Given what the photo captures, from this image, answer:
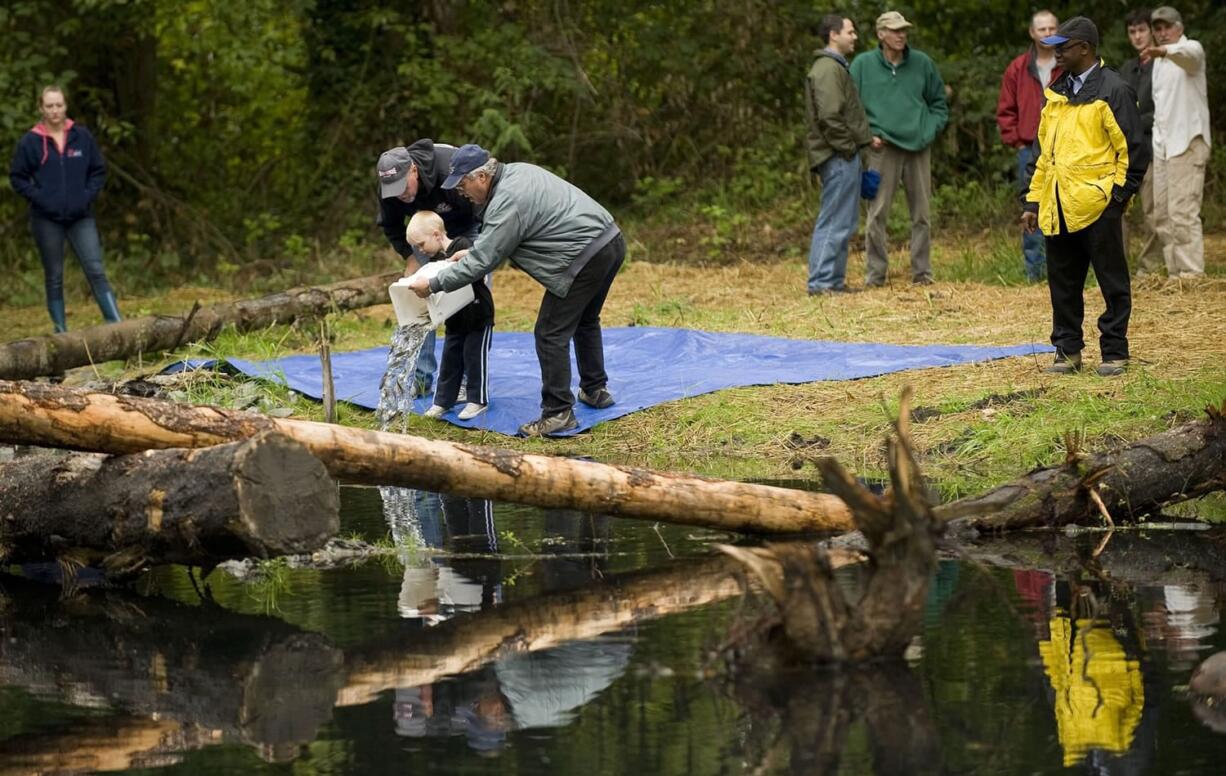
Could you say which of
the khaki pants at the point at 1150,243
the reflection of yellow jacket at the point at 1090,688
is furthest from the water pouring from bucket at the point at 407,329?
the khaki pants at the point at 1150,243

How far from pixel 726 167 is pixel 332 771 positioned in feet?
54.3

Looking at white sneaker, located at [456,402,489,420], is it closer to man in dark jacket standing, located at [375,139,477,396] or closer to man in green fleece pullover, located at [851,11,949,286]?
man in dark jacket standing, located at [375,139,477,396]

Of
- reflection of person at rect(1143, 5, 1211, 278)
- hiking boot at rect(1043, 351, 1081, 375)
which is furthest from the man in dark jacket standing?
reflection of person at rect(1143, 5, 1211, 278)

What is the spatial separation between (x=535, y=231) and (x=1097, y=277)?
2966 mm

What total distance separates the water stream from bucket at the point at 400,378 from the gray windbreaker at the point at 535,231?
0.78 m

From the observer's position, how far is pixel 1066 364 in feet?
32.9

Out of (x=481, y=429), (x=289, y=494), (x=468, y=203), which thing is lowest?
(x=481, y=429)

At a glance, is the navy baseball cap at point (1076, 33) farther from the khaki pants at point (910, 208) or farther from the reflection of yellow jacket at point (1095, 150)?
the khaki pants at point (910, 208)

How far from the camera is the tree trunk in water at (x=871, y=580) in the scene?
5176mm

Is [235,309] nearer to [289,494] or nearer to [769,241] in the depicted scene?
[769,241]

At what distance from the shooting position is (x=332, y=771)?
4520 millimetres

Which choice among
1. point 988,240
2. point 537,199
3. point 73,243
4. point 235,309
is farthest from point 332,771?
point 988,240

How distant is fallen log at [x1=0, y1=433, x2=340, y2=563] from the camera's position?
616cm

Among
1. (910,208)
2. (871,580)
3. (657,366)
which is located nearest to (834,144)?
(910,208)
